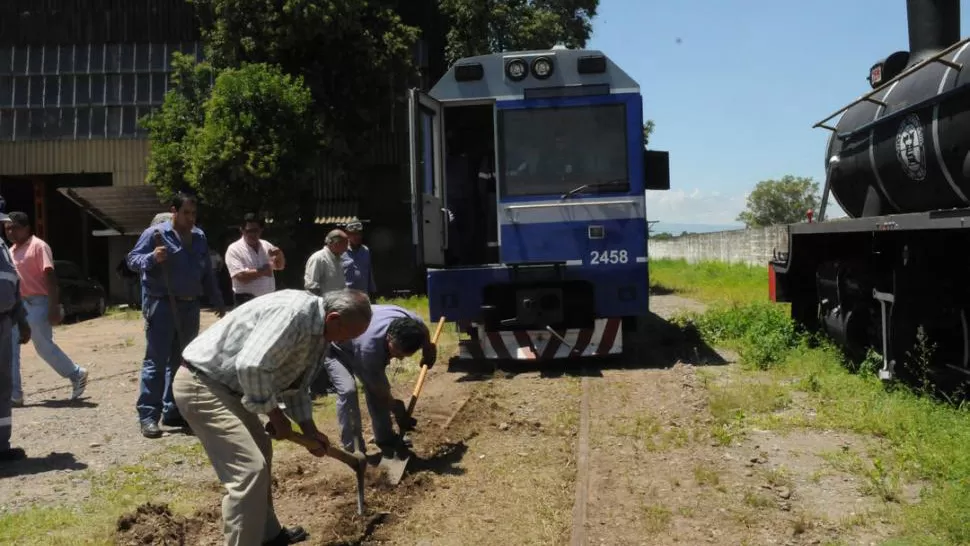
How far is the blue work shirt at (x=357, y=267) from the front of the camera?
9.48 metres

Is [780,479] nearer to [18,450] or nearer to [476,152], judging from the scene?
[18,450]

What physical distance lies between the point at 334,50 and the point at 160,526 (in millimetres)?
19096

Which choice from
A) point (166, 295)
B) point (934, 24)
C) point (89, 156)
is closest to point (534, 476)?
point (166, 295)

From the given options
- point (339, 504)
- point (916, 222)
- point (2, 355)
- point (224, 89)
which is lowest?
point (339, 504)

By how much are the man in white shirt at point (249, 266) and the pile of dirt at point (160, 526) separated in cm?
340

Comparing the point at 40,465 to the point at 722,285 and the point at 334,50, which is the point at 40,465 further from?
the point at 722,285

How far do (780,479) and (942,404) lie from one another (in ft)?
7.11

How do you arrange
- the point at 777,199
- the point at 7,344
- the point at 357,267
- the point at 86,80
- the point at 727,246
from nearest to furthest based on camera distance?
1. the point at 7,344
2. the point at 357,267
3. the point at 86,80
4. the point at 727,246
5. the point at 777,199

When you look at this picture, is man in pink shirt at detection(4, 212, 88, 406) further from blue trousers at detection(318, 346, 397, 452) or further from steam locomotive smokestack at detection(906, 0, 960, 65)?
steam locomotive smokestack at detection(906, 0, 960, 65)

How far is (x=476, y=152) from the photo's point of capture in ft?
37.2

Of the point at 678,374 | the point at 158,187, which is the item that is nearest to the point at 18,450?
the point at 678,374

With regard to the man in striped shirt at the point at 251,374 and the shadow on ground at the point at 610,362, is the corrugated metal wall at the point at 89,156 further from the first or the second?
the man in striped shirt at the point at 251,374

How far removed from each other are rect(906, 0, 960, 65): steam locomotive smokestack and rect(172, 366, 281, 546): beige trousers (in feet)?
22.9

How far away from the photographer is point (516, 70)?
1012 cm
